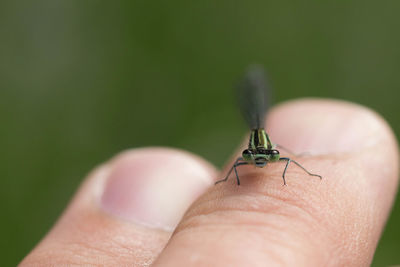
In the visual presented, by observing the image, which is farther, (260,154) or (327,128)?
(327,128)

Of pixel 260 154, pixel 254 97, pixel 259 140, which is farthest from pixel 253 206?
pixel 254 97

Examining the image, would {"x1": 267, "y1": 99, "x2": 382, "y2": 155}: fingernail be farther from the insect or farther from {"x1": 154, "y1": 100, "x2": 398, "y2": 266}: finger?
the insect

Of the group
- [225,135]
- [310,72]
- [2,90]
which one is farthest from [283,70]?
[2,90]

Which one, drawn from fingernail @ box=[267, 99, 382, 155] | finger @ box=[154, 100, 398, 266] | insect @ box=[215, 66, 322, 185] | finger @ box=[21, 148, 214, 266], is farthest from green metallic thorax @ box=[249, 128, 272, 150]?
finger @ box=[21, 148, 214, 266]

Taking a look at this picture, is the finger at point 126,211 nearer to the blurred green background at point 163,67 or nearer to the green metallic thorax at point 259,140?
the green metallic thorax at point 259,140

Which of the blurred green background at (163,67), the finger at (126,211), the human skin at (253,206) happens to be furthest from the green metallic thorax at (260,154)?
the blurred green background at (163,67)

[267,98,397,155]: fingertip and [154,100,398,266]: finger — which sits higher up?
[267,98,397,155]: fingertip

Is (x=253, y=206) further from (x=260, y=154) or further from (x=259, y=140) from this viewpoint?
(x=259, y=140)
